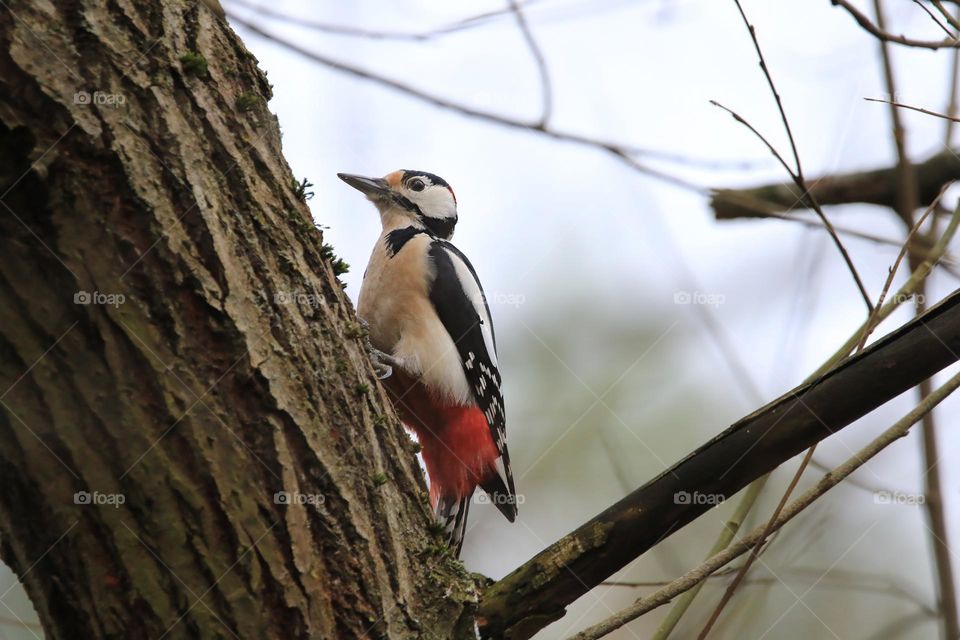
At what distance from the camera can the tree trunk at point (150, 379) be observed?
1.59 meters

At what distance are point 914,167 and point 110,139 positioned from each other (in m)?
3.53

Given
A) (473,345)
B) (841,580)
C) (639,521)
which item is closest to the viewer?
(639,521)

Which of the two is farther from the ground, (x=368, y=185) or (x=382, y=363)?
(x=368, y=185)

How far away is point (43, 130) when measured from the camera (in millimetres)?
1604

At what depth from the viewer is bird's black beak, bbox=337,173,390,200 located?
14.7 ft

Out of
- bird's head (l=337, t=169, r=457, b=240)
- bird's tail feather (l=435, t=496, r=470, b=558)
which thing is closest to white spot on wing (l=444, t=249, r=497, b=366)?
bird's head (l=337, t=169, r=457, b=240)
